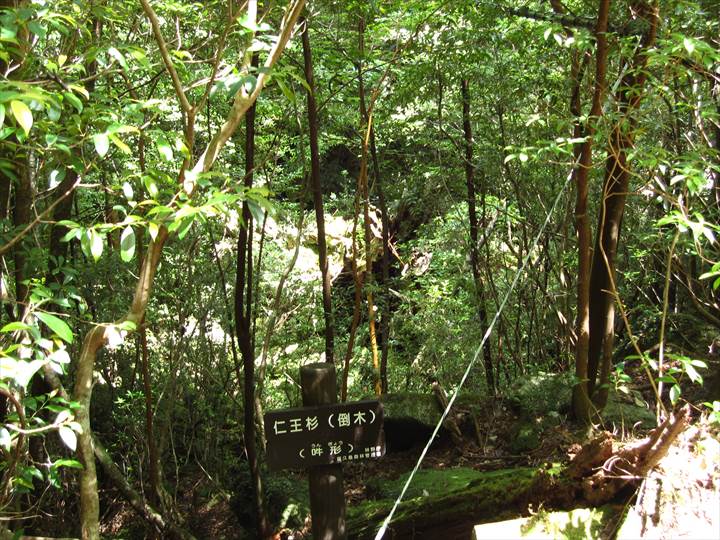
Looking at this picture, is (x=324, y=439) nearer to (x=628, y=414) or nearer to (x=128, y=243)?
(x=128, y=243)

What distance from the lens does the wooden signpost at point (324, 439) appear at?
337cm

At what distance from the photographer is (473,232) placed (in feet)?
22.7

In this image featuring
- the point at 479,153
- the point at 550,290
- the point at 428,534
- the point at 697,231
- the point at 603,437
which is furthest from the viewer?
the point at 550,290

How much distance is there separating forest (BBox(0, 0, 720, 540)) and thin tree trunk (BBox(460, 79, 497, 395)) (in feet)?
0.15

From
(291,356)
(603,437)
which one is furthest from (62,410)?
(291,356)

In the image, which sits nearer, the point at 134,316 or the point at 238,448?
the point at 134,316

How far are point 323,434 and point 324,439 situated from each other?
0.03m

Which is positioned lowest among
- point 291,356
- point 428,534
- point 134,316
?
point 428,534

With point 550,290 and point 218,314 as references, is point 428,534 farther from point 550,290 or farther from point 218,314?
point 550,290

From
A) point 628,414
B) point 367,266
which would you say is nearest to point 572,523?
point 628,414

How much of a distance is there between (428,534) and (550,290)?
13.8 feet

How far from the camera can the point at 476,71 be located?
588 cm

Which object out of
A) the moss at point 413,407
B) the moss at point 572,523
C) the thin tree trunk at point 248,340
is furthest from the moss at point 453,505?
the moss at point 413,407

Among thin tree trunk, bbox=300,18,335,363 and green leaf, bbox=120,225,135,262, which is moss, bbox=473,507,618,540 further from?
thin tree trunk, bbox=300,18,335,363
